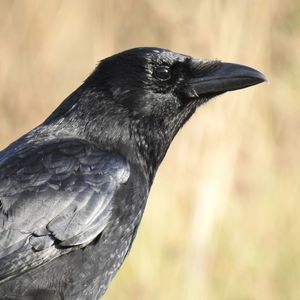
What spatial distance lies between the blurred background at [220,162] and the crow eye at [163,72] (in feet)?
5.28

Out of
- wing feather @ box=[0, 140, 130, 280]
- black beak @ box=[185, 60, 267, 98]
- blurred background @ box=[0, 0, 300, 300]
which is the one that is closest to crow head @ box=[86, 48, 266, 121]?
black beak @ box=[185, 60, 267, 98]

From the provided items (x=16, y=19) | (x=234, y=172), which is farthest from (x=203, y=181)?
(x=16, y=19)

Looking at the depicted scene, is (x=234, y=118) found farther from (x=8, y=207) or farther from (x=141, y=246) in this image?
(x=8, y=207)

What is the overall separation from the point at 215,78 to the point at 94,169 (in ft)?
2.94

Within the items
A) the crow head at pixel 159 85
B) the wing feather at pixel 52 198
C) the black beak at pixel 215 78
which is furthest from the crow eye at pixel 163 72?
the wing feather at pixel 52 198

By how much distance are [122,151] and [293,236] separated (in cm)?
269

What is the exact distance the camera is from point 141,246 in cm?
804

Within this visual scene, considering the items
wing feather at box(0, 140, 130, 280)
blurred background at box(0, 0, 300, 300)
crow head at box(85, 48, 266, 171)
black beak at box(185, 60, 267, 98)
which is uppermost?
blurred background at box(0, 0, 300, 300)

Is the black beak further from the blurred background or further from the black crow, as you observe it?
the blurred background

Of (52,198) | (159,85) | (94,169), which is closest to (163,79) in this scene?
(159,85)

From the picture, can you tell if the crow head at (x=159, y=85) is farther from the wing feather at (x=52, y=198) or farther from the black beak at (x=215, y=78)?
the wing feather at (x=52, y=198)

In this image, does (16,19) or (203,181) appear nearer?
(203,181)

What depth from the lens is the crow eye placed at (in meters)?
5.96

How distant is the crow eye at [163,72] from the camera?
5965mm
